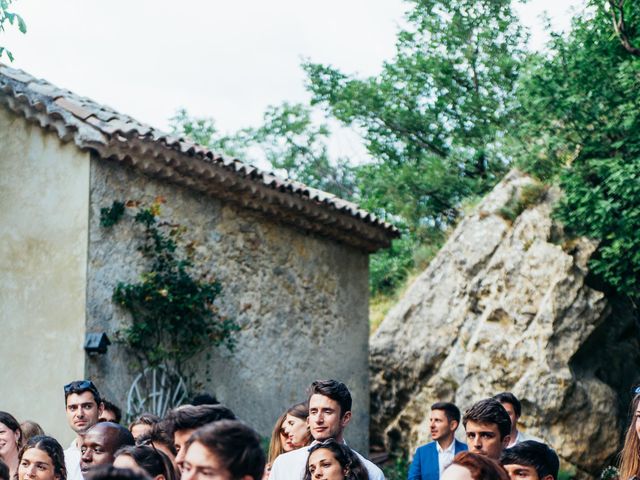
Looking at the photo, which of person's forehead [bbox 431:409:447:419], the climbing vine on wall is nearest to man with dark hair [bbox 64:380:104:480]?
person's forehead [bbox 431:409:447:419]

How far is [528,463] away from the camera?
537 cm

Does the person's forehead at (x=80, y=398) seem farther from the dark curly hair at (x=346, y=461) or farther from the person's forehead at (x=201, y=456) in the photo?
the person's forehead at (x=201, y=456)

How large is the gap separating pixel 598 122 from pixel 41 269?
8217 mm

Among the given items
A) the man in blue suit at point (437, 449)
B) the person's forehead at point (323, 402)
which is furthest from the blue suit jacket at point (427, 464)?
the person's forehead at point (323, 402)

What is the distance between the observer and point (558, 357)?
15.2 meters

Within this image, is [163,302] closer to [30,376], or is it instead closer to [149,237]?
[149,237]

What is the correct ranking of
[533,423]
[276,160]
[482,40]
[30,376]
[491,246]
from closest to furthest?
[30,376]
[533,423]
[491,246]
[482,40]
[276,160]

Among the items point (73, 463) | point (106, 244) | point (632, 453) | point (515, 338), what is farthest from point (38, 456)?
point (515, 338)

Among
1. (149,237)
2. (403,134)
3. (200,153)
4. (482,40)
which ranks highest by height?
(482,40)

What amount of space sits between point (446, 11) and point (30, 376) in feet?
55.4

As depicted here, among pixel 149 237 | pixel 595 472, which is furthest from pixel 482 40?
pixel 149 237

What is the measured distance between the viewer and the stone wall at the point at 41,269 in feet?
37.6

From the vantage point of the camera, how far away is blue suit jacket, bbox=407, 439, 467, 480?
8.38 m

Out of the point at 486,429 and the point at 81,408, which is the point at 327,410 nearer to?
the point at 486,429
